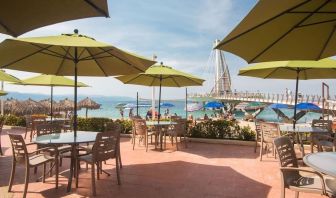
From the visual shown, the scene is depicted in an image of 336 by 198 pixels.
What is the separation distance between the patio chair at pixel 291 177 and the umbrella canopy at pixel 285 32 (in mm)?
1113

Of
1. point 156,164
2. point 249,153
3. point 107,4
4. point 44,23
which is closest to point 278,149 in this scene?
point 107,4

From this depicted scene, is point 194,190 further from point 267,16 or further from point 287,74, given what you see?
point 287,74

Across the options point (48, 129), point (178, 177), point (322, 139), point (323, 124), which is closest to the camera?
point (178, 177)

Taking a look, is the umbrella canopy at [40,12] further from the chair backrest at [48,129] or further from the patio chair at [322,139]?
the patio chair at [322,139]

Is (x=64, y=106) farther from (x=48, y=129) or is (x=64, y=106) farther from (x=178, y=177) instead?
(x=178, y=177)

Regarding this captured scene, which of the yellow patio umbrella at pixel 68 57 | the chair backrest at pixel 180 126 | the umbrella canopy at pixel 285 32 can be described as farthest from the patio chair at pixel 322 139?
the yellow patio umbrella at pixel 68 57

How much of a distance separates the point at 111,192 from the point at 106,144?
743 millimetres

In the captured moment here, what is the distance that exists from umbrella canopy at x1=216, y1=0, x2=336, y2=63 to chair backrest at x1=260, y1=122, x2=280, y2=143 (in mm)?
2848

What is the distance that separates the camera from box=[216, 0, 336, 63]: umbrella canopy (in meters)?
2.74

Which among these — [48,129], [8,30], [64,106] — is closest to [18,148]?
[48,129]

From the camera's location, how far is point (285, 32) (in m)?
3.28

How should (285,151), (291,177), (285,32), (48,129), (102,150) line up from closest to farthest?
(285,32), (291,177), (285,151), (102,150), (48,129)

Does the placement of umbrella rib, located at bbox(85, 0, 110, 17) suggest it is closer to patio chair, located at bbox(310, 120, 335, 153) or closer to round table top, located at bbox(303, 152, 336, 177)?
round table top, located at bbox(303, 152, 336, 177)

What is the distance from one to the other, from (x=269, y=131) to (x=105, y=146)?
3.90 m
